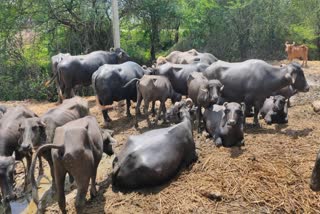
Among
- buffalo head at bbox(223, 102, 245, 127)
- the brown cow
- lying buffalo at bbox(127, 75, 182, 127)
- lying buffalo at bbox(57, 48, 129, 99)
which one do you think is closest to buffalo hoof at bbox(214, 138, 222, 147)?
buffalo head at bbox(223, 102, 245, 127)

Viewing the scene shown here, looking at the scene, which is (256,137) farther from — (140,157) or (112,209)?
(112,209)

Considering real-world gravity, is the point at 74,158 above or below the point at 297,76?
below

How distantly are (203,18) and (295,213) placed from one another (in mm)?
14940

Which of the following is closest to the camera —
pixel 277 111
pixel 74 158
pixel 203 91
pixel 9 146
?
pixel 74 158

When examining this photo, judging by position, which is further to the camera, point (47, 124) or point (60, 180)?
point (47, 124)

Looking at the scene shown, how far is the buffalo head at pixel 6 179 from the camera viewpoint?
6.18 m

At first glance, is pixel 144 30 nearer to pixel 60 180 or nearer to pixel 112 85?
pixel 112 85

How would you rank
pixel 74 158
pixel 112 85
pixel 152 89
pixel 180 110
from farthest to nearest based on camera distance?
pixel 112 85 → pixel 152 89 → pixel 180 110 → pixel 74 158

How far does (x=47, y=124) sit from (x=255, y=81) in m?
4.49

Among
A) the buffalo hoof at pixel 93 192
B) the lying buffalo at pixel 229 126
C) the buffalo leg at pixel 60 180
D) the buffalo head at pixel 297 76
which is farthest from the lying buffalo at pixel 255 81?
the buffalo leg at pixel 60 180

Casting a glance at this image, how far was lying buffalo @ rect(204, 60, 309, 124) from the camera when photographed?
8.73m

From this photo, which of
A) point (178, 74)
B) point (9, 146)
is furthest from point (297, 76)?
point (9, 146)

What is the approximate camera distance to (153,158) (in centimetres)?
618

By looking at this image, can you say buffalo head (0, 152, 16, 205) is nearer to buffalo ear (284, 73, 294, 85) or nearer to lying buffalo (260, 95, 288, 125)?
lying buffalo (260, 95, 288, 125)
